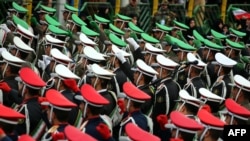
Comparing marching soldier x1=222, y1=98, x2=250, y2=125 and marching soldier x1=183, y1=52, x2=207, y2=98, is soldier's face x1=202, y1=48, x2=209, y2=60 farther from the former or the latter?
marching soldier x1=222, y1=98, x2=250, y2=125

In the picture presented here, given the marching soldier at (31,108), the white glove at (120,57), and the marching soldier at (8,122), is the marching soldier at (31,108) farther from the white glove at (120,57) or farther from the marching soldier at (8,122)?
the white glove at (120,57)

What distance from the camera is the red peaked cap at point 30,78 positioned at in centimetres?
975

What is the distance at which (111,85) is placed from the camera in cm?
1180

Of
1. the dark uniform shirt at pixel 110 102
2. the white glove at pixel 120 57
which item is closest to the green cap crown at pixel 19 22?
the white glove at pixel 120 57

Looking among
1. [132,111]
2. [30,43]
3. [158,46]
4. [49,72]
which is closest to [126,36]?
[158,46]

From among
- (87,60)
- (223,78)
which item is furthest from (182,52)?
(87,60)

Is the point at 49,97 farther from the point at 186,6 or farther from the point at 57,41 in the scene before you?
the point at 186,6

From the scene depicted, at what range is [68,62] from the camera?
11844 millimetres

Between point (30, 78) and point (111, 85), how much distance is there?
2.15 m

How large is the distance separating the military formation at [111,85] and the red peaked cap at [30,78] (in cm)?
1

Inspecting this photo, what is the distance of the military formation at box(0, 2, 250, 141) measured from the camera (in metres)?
9.08

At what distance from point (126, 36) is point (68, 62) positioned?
3935mm

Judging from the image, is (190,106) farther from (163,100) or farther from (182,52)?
(182,52)

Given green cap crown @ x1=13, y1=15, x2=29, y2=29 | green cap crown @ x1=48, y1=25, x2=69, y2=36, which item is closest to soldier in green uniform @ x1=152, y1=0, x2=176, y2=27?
green cap crown @ x1=13, y1=15, x2=29, y2=29
